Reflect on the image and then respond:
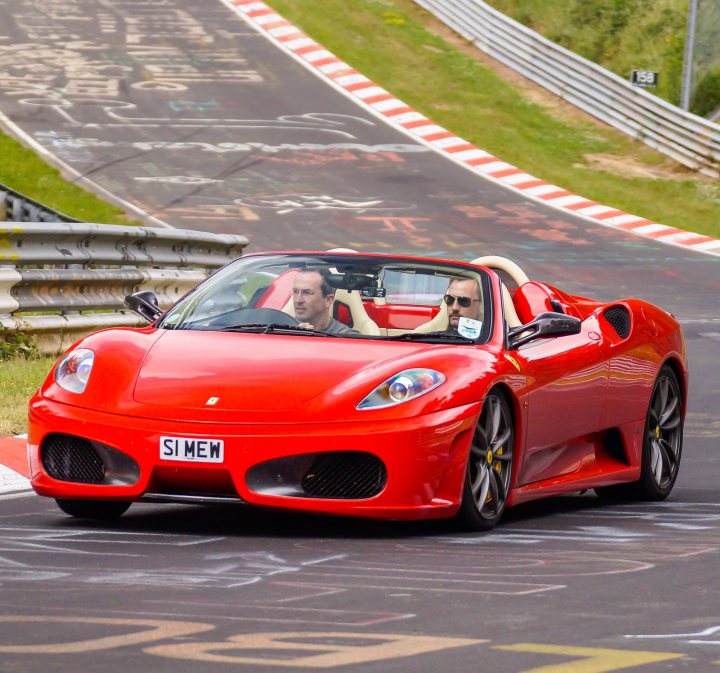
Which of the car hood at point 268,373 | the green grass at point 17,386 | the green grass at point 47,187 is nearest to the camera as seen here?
the car hood at point 268,373

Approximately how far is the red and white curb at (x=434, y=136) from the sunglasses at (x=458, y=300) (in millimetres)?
17603

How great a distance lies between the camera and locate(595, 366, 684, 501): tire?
8.68 m

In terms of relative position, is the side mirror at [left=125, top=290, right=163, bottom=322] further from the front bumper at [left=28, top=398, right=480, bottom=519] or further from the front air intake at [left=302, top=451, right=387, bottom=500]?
the front air intake at [left=302, top=451, right=387, bottom=500]

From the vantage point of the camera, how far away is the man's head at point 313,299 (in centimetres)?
766

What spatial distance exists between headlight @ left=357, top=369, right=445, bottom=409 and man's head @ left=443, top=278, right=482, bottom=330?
2.67ft

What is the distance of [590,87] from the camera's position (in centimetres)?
3406

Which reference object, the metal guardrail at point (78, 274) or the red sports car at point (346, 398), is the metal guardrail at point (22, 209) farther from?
the red sports car at point (346, 398)

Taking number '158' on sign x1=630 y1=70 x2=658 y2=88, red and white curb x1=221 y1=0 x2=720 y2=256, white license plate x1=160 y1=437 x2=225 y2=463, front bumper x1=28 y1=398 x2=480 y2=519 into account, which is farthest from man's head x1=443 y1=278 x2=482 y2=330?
number '158' on sign x1=630 y1=70 x2=658 y2=88

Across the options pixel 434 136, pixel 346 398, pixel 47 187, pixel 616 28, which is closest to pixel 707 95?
pixel 616 28

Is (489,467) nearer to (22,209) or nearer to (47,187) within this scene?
(22,209)

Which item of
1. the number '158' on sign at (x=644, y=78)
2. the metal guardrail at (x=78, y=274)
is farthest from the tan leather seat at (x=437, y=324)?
the number '158' on sign at (x=644, y=78)

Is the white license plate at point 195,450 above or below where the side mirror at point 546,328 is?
below

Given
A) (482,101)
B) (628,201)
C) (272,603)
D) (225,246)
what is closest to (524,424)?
(272,603)

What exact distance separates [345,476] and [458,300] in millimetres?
1414
